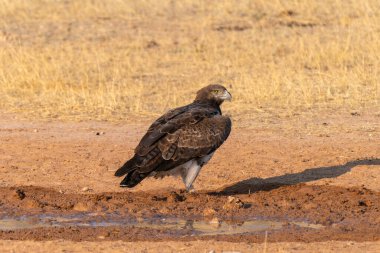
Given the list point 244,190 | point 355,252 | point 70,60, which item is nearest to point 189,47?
point 70,60

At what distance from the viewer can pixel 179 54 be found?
2080 centimetres

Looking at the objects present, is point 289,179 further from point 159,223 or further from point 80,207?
point 80,207

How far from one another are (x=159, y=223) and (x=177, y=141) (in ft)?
3.72

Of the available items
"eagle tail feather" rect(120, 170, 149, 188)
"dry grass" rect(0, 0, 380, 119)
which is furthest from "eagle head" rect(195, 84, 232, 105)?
"dry grass" rect(0, 0, 380, 119)

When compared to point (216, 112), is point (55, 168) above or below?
below

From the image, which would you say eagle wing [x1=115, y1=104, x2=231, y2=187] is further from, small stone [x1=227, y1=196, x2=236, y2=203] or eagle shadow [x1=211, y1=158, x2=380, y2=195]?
eagle shadow [x1=211, y1=158, x2=380, y2=195]

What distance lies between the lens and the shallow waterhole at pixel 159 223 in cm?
985

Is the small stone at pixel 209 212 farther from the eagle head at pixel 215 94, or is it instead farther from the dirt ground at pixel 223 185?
the eagle head at pixel 215 94

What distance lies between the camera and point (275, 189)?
1152cm

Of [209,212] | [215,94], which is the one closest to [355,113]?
[215,94]

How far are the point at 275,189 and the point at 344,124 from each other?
3.63m

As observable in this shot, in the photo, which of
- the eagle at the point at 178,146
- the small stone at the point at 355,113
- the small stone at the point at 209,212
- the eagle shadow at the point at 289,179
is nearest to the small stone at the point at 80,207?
the eagle at the point at 178,146

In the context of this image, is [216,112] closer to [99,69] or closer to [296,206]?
[296,206]

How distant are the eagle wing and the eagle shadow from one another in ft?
2.80
